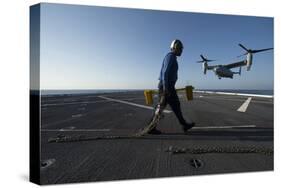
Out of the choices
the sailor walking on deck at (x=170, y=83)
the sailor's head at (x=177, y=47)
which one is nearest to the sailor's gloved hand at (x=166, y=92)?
the sailor walking on deck at (x=170, y=83)

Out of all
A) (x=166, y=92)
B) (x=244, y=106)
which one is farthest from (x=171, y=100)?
(x=244, y=106)

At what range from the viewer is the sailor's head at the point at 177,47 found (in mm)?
8445

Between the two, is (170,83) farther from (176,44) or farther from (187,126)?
(187,126)

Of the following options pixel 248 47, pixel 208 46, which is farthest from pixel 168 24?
pixel 248 47

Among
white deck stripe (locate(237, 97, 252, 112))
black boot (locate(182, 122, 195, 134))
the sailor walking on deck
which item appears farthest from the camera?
white deck stripe (locate(237, 97, 252, 112))

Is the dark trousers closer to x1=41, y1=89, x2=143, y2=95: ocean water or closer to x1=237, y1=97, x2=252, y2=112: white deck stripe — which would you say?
x1=41, y1=89, x2=143, y2=95: ocean water

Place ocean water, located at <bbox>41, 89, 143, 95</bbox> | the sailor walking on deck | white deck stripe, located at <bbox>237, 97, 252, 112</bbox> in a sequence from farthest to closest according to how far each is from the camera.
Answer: white deck stripe, located at <bbox>237, 97, 252, 112</bbox>, the sailor walking on deck, ocean water, located at <bbox>41, 89, 143, 95</bbox>

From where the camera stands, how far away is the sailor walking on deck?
330 inches

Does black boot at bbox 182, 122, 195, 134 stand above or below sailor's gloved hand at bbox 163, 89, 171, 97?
below

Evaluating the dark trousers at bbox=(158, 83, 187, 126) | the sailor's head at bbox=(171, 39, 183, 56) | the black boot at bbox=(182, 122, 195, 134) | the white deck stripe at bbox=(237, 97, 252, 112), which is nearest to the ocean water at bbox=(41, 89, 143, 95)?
the dark trousers at bbox=(158, 83, 187, 126)

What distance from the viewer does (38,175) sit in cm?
703

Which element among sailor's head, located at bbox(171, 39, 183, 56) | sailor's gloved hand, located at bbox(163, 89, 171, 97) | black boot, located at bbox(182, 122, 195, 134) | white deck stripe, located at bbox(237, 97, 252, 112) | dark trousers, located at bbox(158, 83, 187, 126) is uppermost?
sailor's head, located at bbox(171, 39, 183, 56)

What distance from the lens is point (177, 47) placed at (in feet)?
27.8

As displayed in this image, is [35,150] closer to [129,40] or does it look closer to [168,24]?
[129,40]
